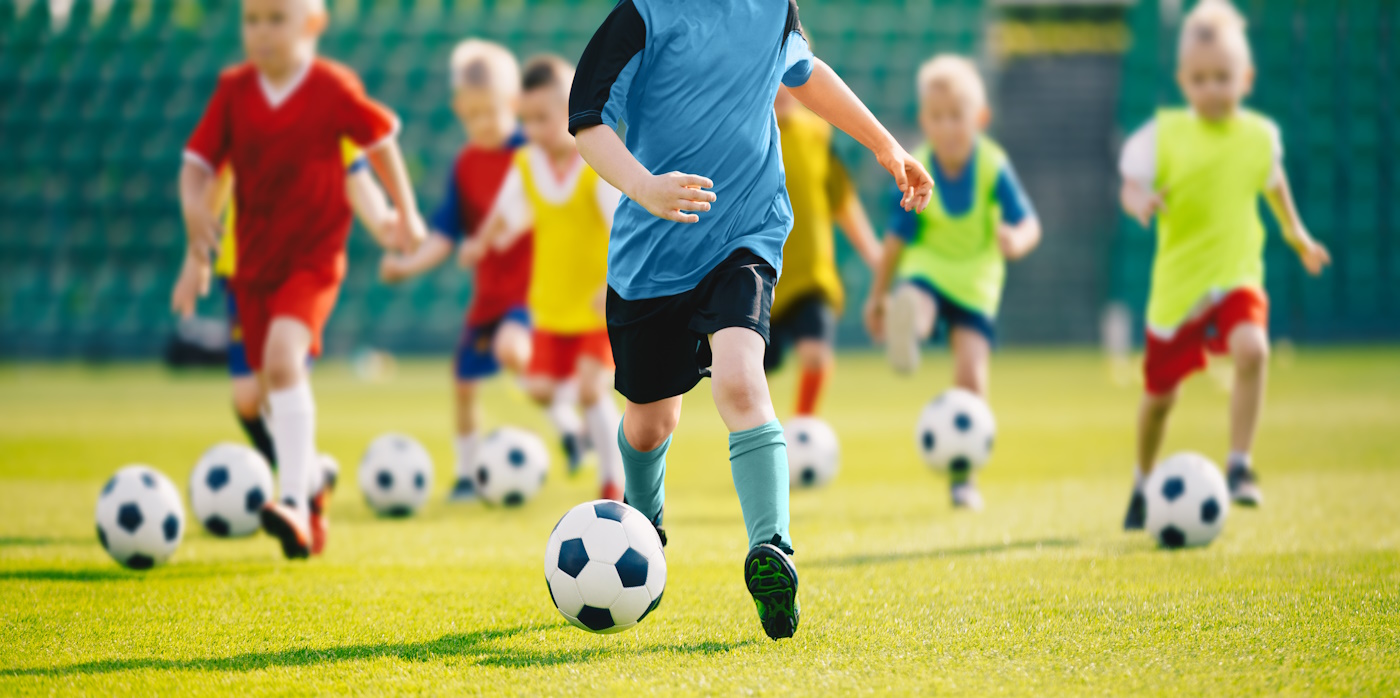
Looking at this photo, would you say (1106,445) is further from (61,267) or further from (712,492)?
(61,267)

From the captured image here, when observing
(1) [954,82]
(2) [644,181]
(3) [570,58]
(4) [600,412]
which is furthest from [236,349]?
(3) [570,58]

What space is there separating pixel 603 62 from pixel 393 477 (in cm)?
300

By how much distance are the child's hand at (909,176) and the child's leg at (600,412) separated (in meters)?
2.58

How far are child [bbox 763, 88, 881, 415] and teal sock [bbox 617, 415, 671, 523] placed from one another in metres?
3.12

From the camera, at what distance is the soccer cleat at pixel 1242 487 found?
4.68m

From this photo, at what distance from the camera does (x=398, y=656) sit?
8.81ft

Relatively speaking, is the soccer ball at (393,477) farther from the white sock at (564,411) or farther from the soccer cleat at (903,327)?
the soccer cleat at (903,327)

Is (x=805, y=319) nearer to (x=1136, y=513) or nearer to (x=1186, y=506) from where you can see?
(x=1136, y=513)

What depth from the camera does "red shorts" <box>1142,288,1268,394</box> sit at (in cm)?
470

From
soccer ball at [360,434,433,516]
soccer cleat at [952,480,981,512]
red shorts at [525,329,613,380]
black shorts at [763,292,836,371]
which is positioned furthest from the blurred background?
soccer ball at [360,434,433,516]

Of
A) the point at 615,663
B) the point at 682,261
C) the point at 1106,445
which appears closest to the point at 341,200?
the point at 682,261

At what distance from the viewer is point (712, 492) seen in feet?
20.4

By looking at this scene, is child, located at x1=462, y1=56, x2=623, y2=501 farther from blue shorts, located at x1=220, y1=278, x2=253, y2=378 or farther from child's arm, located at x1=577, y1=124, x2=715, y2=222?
child's arm, located at x1=577, y1=124, x2=715, y2=222

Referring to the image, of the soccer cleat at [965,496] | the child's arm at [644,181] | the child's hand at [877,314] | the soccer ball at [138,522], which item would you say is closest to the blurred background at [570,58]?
the child's hand at [877,314]
